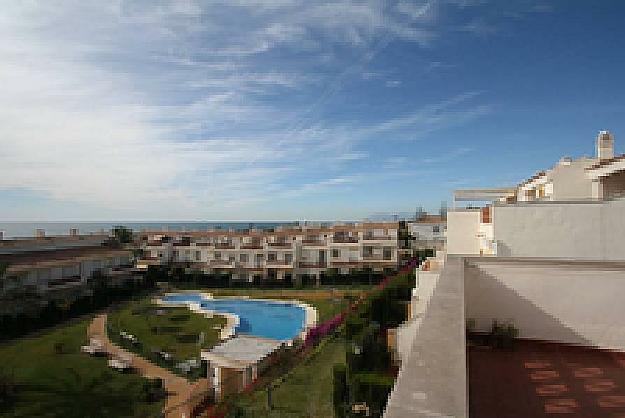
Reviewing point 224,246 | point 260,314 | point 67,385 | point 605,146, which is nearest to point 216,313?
point 260,314

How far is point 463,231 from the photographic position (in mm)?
17922

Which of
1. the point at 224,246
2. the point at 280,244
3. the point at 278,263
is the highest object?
the point at 280,244

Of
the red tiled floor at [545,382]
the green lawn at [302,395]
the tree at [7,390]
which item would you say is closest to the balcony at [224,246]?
the tree at [7,390]

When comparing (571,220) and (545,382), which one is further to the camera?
(571,220)

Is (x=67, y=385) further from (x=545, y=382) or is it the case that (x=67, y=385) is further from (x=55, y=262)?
(x=55, y=262)

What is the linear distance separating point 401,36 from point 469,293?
13549mm

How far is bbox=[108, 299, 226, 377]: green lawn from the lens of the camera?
23156mm

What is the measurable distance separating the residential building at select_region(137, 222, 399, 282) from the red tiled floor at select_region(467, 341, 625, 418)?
122ft

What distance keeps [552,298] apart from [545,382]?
1.98m

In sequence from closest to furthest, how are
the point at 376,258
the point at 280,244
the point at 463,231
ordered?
the point at 463,231 → the point at 376,258 → the point at 280,244

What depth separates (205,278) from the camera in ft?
148

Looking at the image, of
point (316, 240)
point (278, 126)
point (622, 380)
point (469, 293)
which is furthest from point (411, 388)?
point (316, 240)

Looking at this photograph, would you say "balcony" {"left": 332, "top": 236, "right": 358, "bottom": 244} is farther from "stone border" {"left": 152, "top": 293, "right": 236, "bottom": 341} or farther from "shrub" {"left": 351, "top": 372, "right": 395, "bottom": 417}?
"shrub" {"left": 351, "top": 372, "right": 395, "bottom": 417}

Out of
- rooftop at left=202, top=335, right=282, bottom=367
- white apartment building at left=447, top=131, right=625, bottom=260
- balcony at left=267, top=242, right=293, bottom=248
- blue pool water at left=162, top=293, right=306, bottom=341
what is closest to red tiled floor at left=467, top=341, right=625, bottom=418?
white apartment building at left=447, top=131, right=625, bottom=260
